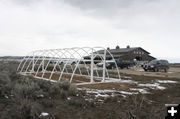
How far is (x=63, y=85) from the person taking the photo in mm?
7797

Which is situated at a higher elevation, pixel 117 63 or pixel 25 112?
pixel 117 63

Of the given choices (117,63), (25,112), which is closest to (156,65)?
(117,63)

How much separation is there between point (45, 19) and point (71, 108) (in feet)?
44.3

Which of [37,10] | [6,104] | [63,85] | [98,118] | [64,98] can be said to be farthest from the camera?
[37,10]

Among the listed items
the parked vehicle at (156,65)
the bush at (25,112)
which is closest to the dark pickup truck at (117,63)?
the parked vehicle at (156,65)

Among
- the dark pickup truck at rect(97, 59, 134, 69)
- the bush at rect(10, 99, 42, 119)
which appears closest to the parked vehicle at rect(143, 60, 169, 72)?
the dark pickup truck at rect(97, 59, 134, 69)

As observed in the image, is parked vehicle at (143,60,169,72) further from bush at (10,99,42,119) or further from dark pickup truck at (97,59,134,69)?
bush at (10,99,42,119)

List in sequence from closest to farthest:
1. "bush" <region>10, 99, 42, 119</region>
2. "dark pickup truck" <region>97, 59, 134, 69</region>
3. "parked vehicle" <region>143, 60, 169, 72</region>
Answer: "bush" <region>10, 99, 42, 119</region> → "parked vehicle" <region>143, 60, 169, 72</region> → "dark pickup truck" <region>97, 59, 134, 69</region>

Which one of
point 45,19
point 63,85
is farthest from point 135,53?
point 63,85

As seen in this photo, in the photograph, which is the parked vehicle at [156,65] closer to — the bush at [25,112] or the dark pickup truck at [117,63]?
the dark pickup truck at [117,63]

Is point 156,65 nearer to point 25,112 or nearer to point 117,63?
point 117,63

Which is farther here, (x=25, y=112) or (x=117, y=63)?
(x=117, y=63)

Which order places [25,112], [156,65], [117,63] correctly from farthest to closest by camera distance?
1. [117,63]
2. [156,65]
3. [25,112]

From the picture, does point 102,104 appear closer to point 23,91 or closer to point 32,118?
point 32,118
